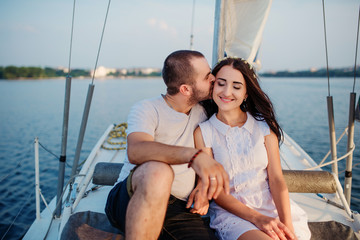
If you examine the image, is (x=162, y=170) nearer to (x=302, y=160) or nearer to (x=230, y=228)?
(x=230, y=228)

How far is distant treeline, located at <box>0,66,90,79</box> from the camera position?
172ft

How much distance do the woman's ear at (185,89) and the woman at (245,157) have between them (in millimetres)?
Answer: 208

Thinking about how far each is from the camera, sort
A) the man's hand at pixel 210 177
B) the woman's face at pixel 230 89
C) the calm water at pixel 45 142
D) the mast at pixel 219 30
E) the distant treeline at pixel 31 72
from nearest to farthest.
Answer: the man's hand at pixel 210 177 → the woman's face at pixel 230 89 → the mast at pixel 219 30 → the calm water at pixel 45 142 → the distant treeline at pixel 31 72

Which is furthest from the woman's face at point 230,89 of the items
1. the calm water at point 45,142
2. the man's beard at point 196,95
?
the calm water at point 45,142

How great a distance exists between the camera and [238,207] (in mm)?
1919

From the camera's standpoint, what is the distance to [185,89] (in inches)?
84.0

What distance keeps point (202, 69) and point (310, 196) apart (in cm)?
191

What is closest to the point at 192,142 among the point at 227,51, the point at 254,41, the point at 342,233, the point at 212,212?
the point at 212,212

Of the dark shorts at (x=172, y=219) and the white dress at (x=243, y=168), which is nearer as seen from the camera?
the dark shorts at (x=172, y=219)

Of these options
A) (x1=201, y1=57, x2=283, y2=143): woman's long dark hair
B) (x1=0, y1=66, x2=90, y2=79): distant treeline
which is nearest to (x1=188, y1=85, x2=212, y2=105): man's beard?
(x1=201, y1=57, x2=283, y2=143): woman's long dark hair

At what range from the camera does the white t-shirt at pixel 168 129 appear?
1.96m

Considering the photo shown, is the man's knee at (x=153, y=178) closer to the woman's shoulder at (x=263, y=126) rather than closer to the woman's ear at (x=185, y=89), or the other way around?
the woman's ear at (x=185, y=89)

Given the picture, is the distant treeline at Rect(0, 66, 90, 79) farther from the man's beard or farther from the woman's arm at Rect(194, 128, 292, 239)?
the woman's arm at Rect(194, 128, 292, 239)

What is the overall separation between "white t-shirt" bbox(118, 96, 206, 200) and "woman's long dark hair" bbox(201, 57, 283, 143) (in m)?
0.40
